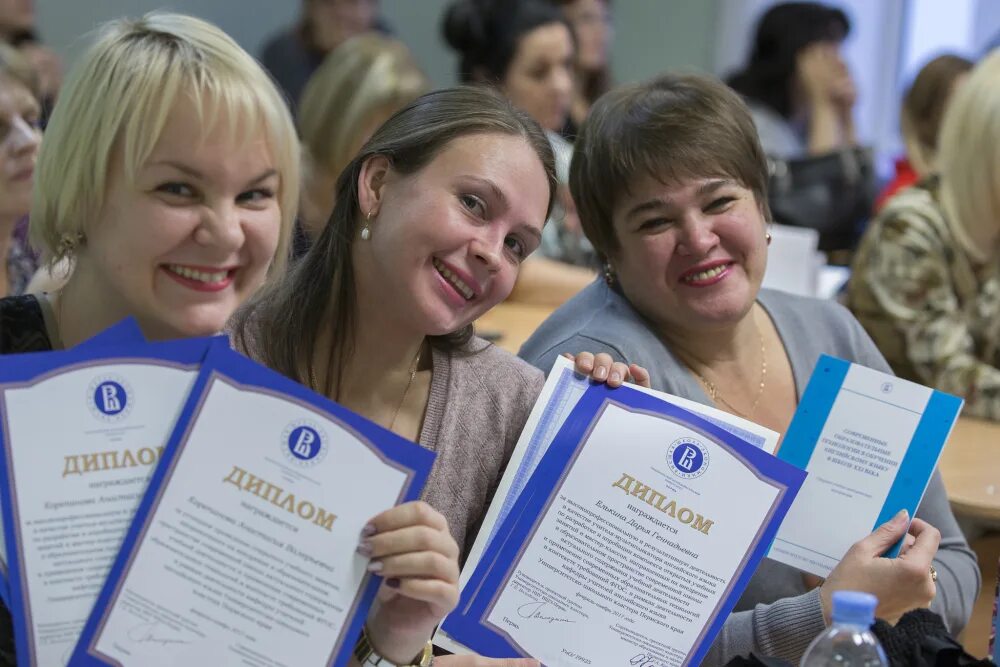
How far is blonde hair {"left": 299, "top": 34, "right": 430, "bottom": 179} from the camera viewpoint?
12.8ft

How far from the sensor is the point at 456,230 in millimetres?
1674

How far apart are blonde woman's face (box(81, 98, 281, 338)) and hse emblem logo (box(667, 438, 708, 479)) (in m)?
0.63

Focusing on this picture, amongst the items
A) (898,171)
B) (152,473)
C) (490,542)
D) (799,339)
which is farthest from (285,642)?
(898,171)

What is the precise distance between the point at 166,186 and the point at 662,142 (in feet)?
2.86

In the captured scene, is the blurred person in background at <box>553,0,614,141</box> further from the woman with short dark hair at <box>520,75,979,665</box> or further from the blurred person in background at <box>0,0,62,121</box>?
the woman with short dark hair at <box>520,75,979,665</box>

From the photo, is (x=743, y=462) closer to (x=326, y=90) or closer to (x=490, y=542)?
(x=490, y=542)

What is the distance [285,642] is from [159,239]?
1.79 feet

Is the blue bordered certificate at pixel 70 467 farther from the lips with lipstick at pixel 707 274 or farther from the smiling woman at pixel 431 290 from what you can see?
the lips with lipstick at pixel 707 274

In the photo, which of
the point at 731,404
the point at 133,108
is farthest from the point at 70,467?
the point at 731,404

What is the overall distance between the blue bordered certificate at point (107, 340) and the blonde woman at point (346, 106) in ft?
8.03

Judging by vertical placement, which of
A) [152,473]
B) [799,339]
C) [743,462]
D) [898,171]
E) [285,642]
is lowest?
[285,642]

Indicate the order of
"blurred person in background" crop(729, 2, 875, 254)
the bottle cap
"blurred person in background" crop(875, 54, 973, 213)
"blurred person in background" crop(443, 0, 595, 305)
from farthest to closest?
1. "blurred person in background" crop(729, 2, 875, 254)
2. "blurred person in background" crop(875, 54, 973, 213)
3. "blurred person in background" crop(443, 0, 595, 305)
4. the bottle cap
